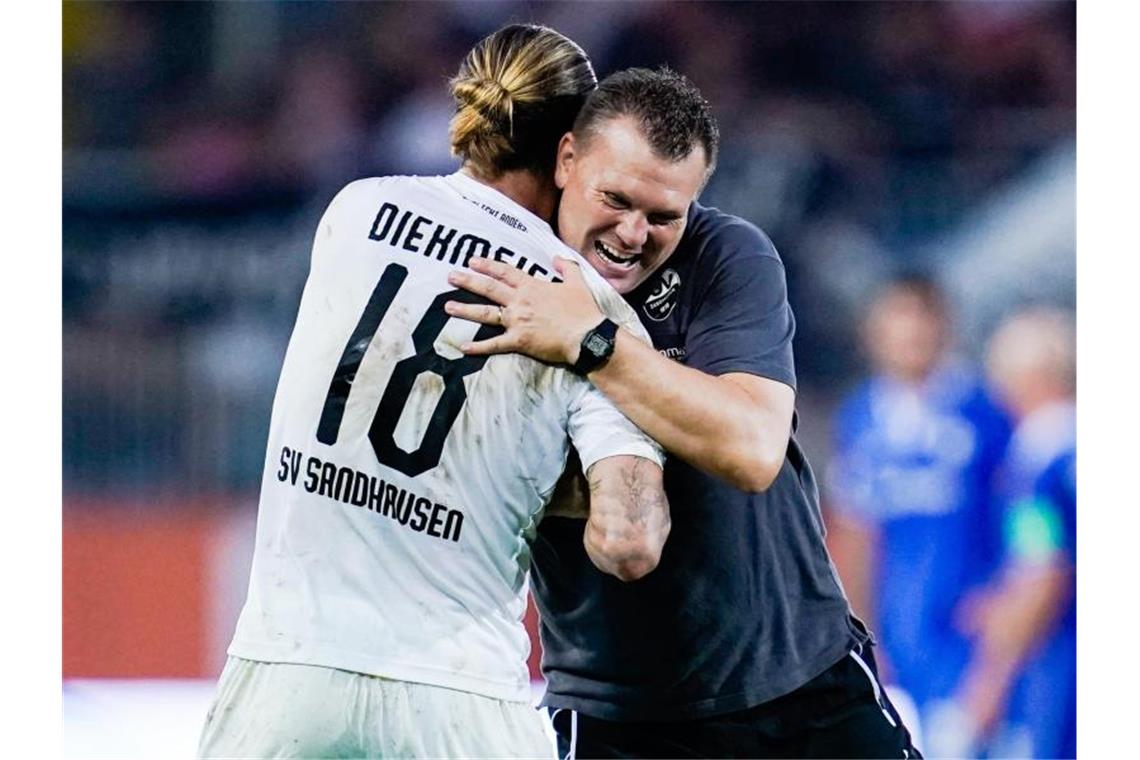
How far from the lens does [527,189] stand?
7.61 ft

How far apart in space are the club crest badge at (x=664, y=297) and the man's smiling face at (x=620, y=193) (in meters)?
0.09

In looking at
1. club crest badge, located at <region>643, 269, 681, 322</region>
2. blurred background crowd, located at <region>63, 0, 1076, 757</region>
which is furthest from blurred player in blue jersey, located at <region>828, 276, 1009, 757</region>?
club crest badge, located at <region>643, 269, 681, 322</region>

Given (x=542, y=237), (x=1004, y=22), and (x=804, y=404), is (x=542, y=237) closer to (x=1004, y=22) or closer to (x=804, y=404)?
(x=804, y=404)

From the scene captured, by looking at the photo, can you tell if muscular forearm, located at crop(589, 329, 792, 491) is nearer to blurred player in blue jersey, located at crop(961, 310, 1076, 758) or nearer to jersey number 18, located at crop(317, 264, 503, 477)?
jersey number 18, located at crop(317, 264, 503, 477)

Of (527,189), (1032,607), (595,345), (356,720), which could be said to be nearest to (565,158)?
(527,189)

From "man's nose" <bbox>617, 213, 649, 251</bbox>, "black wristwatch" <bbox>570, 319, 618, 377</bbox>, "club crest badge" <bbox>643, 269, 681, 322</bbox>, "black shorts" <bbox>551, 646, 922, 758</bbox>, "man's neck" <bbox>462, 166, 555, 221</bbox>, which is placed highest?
"man's neck" <bbox>462, 166, 555, 221</bbox>

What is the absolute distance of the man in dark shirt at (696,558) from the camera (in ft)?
7.62

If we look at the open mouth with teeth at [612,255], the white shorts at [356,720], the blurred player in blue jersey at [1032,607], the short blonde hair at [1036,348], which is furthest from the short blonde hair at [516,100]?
the short blonde hair at [1036,348]

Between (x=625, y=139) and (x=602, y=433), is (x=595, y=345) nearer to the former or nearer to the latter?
(x=602, y=433)

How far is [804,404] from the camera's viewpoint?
21.1ft

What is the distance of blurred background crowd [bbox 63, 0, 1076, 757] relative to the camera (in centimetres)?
577

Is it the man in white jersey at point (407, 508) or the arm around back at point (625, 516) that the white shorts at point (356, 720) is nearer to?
the man in white jersey at point (407, 508)
